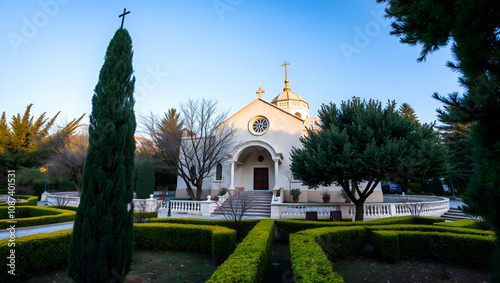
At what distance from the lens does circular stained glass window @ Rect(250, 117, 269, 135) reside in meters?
22.1

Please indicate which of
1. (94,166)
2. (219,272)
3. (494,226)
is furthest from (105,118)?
(494,226)

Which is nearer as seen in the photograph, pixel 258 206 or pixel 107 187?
pixel 107 187

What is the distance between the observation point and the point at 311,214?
10.9 m

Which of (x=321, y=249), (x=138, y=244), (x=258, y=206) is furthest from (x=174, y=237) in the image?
(x=258, y=206)

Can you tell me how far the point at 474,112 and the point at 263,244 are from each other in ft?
14.4

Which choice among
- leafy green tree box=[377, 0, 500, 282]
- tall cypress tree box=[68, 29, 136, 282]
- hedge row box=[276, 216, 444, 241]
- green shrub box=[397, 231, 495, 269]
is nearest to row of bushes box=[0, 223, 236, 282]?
tall cypress tree box=[68, 29, 136, 282]

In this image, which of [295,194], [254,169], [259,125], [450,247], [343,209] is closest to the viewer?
[450,247]

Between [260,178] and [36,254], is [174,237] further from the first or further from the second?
[260,178]

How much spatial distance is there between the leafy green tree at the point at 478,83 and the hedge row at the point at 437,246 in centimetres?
452

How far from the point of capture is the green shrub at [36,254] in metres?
5.00

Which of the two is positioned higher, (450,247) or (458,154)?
(458,154)

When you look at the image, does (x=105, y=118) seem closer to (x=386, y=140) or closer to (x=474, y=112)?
(x=474, y=112)

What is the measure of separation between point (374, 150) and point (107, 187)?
9.89 m

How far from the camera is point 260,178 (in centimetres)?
2255
